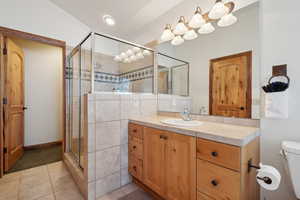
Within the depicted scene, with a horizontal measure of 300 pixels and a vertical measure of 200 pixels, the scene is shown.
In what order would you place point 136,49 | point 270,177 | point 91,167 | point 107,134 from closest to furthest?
point 270,177, point 91,167, point 107,134, point 136,49

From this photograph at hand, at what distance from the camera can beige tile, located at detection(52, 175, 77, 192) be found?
5.24 feet

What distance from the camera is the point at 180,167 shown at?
1.11 metres

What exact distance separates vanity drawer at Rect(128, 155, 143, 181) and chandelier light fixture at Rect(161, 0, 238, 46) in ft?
5.26

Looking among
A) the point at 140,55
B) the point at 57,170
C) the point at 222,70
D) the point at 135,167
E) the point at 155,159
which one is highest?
the point at 140,55

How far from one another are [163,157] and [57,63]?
3287mm

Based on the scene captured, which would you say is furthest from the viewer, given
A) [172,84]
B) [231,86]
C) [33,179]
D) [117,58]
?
[117,58]

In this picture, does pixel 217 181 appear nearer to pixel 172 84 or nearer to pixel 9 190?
pixel 172 84

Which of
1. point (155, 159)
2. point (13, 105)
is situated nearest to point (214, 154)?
point (155, 159)

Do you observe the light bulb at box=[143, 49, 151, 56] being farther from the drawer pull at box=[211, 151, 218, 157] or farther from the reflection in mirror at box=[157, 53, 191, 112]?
the drawer pull at box=[211, 151, 218, 157]

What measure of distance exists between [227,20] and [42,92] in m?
3.65

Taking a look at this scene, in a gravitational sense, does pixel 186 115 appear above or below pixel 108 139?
above

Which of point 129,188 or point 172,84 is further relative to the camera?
point 172,84

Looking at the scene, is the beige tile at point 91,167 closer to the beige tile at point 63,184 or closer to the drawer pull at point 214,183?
the beige tile at point 63,184

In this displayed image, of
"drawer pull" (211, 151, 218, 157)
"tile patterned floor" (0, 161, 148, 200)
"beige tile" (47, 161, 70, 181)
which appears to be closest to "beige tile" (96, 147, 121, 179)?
"tile patterned floor" (0, 161, 148, 200)
